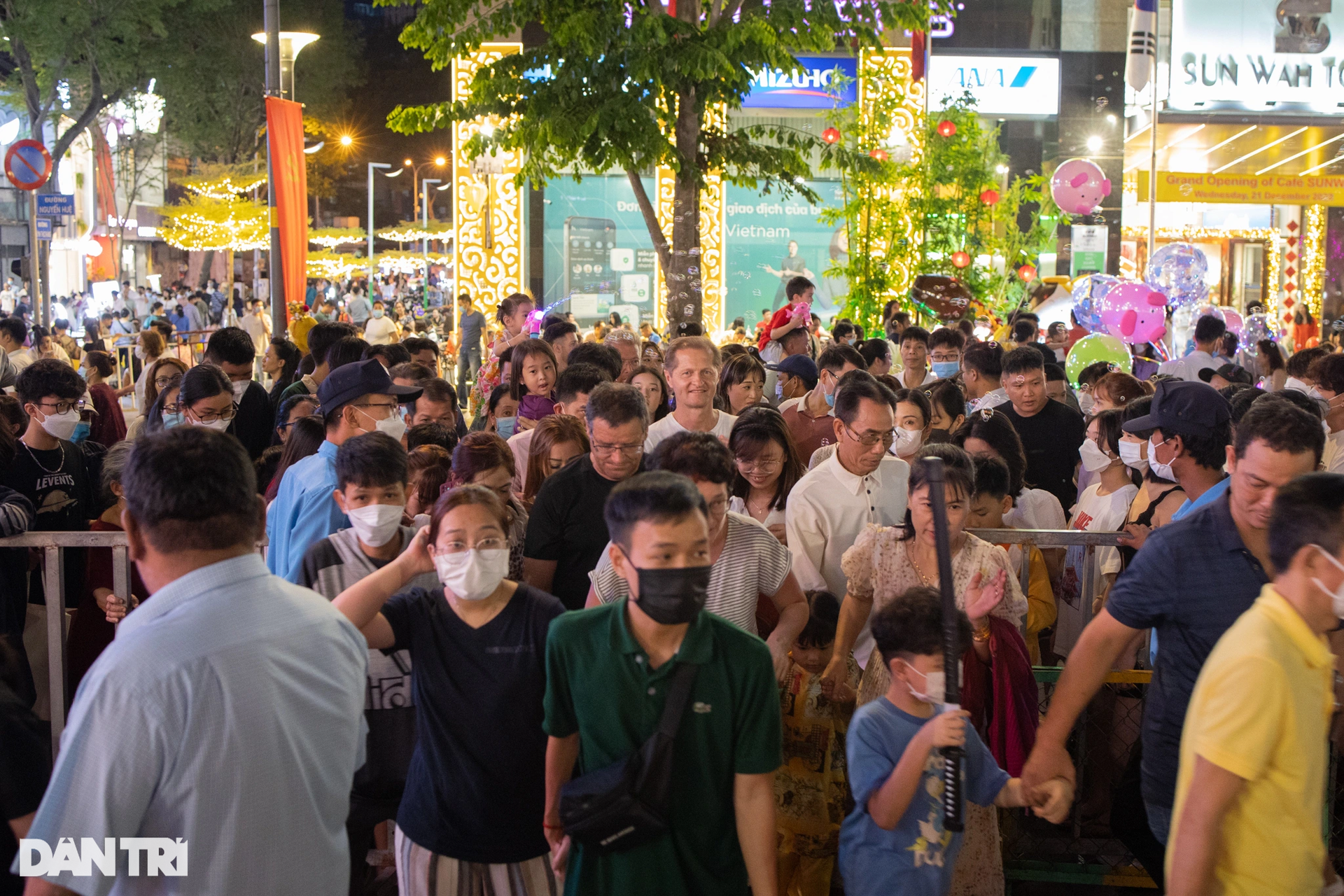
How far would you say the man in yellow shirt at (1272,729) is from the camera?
259 cm

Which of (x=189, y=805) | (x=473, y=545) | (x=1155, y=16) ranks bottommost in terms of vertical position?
(x=189, y=805)

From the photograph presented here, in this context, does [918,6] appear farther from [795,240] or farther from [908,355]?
[795,240]

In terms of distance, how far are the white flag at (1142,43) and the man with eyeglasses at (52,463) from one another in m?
16.6

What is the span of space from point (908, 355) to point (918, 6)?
12.4ft

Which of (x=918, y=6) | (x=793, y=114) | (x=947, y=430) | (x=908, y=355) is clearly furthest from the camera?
(x=793, y=114)

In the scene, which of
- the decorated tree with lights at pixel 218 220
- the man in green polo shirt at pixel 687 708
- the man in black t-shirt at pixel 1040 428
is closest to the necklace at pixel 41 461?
the man in green polo shirt at pixel 687 708

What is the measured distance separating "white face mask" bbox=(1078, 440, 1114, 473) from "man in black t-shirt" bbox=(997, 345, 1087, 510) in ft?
2.78

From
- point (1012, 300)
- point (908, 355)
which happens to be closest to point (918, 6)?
point (908, 355)

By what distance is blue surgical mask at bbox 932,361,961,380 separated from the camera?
9109 millimetres

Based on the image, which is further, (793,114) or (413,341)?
(793,114)

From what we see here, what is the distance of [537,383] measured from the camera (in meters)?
7.27

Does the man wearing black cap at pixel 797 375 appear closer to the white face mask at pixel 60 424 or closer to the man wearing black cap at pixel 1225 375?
the man wearing black cap at pixel 1225 375

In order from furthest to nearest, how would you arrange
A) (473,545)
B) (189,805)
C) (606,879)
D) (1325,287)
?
(1325,287) < (473,545) < (606,879) < (189,805)

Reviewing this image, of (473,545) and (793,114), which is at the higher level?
(793,114)
